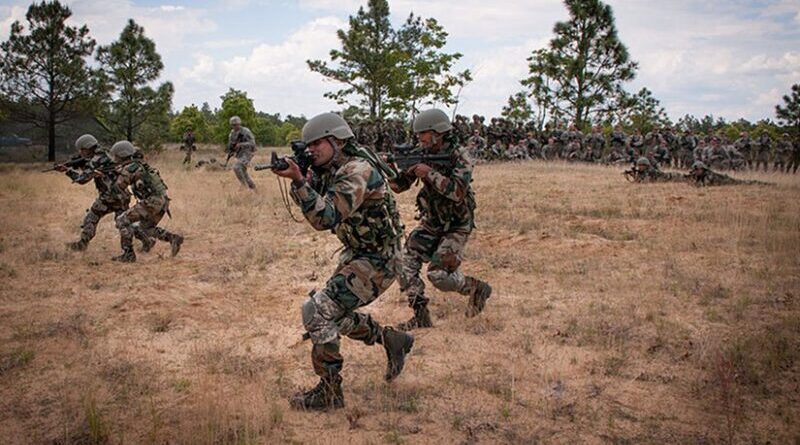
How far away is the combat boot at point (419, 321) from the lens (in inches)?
229

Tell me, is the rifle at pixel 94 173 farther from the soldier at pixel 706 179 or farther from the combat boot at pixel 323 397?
the soldier at pixel 706 179

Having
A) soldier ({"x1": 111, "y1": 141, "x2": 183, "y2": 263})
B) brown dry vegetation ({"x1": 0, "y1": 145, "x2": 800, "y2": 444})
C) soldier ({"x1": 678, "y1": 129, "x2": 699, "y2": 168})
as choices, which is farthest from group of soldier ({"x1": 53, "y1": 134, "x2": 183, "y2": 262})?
soldier ({"x1": 678, "y1": 129, "x2": 699, "y2": 168})

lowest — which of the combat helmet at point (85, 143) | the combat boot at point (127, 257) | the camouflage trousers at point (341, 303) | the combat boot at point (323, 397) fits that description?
the combat boot at point (323, 397)

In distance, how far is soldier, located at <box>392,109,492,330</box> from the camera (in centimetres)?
530

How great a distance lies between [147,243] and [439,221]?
5284mm

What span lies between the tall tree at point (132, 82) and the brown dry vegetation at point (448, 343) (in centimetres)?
1887

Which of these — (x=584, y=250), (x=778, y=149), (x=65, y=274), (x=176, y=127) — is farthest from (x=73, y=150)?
(x=778, y=149)

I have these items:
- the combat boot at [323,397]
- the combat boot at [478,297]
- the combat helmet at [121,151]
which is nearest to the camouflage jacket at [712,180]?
the combat boot at [478,297]

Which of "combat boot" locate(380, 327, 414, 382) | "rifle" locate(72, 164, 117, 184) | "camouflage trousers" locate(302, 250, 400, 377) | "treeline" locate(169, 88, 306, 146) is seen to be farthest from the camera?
"treeline" locate(169, 88, 306, 146)

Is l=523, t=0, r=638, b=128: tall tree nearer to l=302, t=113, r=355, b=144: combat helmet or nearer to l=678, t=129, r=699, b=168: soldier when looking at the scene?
l=678, t=129, r=699, b=168: soldier

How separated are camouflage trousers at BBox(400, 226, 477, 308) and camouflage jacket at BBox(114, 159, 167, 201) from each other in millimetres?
4410

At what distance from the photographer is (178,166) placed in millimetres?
22609

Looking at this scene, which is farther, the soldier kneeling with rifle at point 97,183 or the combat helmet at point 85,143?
the combat helmet at point 85,143

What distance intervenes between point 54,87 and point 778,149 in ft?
97.7
